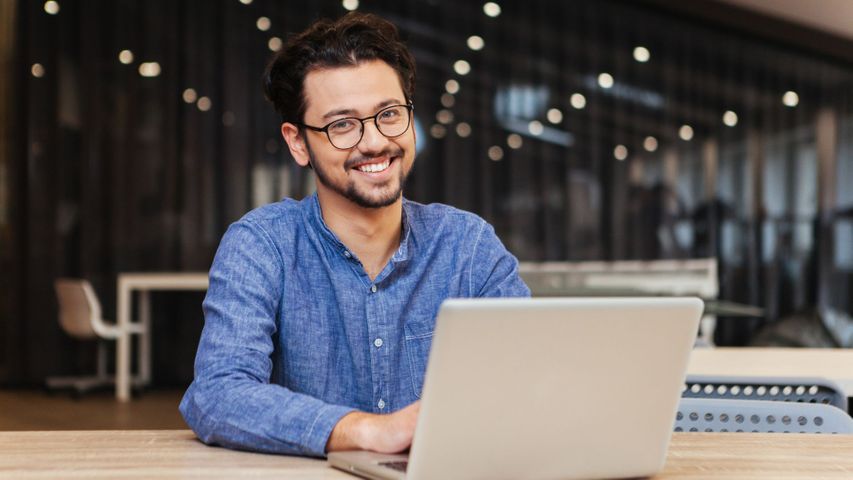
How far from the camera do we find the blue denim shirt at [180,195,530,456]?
1566 millimetres

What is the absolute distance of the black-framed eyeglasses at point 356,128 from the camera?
5.55 ft

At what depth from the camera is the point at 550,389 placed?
1.07m

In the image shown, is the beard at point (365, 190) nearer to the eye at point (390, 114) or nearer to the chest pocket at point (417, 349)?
the eye at point (390, 114)

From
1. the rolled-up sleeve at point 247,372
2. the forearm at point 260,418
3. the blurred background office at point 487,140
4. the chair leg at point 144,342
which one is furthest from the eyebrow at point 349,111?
the blurred background office at point 487,140

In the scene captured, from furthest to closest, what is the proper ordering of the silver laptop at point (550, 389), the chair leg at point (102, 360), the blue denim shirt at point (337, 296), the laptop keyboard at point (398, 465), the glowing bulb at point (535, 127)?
the glowing bulb at point (535, 127), the chair leg at point (102, 360), the blue denim shirt at point (337, 296), the laptop keyboard at point (398, 465), the silver laptop at point (550, 389)

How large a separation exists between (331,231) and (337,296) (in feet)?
0.37

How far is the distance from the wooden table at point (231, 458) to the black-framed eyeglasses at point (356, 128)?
0.53 m

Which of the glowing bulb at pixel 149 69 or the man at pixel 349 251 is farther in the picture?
the glowing bulb at pixel 149 69

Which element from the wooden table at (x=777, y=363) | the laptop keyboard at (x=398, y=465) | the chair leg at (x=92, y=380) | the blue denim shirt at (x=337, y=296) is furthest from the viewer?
the chair leg at (x=92, y=380)

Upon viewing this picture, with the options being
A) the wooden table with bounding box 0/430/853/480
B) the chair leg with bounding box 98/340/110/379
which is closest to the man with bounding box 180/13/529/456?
the wooden table with bounding box 0/430/853/480

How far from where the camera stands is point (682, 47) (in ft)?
27.3

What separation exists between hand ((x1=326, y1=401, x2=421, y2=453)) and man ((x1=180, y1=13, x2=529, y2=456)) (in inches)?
11.8

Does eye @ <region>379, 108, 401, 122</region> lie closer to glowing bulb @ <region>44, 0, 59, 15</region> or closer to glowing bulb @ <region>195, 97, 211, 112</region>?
glowing bulb @ <region>195, 97, 211, 112</region>

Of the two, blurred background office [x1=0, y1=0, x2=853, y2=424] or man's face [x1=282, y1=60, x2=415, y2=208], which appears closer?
man's face [x1=282, y1=60, x2=415, y2=208]
